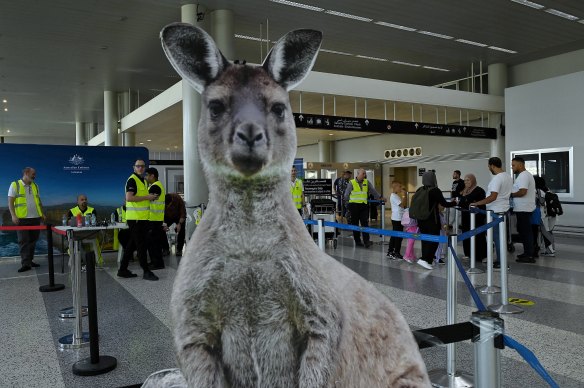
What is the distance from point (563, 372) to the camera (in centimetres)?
324

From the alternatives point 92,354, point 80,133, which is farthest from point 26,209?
point 80,133

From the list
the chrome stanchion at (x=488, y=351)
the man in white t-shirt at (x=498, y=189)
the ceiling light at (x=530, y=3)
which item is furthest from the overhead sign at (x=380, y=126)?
the chrome stanchion at (x=488, y=351)

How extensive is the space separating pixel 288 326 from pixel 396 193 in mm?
7234

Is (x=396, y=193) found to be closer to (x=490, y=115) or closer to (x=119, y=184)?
(x=119, y=184)

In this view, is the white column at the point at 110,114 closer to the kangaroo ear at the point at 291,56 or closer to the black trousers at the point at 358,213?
the black trousers at the point at 358,213

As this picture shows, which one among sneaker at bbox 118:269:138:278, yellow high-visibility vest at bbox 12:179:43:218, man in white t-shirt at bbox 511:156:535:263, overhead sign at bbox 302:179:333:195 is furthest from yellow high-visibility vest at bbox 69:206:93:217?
man in white t-shirt at bbox 511:156:535:263

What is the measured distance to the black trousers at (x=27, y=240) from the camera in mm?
7969

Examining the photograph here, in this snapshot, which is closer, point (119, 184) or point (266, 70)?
point (266, 70)

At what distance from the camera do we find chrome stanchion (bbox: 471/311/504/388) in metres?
A: 1.73

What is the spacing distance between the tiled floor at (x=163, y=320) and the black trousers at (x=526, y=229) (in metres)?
0.29

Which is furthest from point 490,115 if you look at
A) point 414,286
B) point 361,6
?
point 414,286

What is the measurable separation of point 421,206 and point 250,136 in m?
6.14

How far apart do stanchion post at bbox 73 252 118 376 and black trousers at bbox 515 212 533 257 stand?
6389mm

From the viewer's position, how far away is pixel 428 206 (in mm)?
7027
